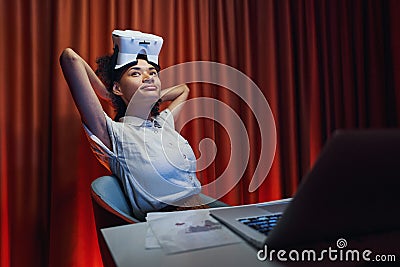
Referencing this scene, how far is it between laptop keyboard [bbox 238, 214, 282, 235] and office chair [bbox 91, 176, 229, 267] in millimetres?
515

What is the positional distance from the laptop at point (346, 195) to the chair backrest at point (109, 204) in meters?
0.66

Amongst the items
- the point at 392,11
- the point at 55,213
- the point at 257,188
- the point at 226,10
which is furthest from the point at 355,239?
the point at 392,11

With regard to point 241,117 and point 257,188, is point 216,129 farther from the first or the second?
point 257,188

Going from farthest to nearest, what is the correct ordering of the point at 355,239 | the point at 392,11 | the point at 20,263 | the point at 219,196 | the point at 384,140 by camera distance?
the point at 392,11
the point at 219,196
the point at 20,263
the point at 355,239
the point at 384,140

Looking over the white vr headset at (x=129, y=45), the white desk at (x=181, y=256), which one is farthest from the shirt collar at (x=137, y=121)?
the white desk at (x=181, y=256)

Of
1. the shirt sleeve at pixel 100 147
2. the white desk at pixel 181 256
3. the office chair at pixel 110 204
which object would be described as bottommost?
the office chair at pixel 110 204

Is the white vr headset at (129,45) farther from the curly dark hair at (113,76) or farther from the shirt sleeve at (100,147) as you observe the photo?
the shirt sleeve at (100,147)

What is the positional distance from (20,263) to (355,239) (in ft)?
5.28

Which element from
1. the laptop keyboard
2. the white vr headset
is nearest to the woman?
the white vr headset

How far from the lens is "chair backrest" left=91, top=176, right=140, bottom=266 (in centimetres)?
110

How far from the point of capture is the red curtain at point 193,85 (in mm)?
1702

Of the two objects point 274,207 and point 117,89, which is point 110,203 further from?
point 274,207

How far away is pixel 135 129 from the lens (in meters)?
1.45

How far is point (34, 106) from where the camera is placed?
172 centimetres
